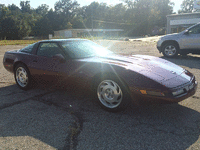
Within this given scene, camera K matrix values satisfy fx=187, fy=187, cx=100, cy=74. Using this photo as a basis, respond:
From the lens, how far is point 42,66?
4.01 metres

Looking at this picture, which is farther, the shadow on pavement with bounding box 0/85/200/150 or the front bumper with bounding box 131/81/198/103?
the front bumper with bounding box 131/81/198/103

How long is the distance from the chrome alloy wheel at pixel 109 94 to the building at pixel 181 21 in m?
34.8

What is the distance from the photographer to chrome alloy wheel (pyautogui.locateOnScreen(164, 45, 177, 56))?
29.5 feet

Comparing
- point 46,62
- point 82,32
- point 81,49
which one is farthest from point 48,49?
point 82,32

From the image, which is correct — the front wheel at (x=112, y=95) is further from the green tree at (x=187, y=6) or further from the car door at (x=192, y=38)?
the green tree at (x=187, y=6)

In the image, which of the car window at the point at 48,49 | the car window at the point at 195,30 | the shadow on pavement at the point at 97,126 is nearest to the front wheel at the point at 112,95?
the shadow on pavement at the point at 97,126

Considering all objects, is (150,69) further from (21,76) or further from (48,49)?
(21,76)

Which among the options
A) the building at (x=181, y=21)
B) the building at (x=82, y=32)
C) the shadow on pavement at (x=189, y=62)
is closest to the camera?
the shadow on pavement at (x=189, y=62)

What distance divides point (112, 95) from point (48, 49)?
6.79 ft

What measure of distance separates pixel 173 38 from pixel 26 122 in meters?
7.87

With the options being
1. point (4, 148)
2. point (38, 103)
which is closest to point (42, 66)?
point (38, 103)

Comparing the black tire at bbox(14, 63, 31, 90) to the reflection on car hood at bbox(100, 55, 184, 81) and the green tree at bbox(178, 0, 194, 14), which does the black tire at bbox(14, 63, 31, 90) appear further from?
Answer: the green tree at bbox(178, 0, 194, 14)

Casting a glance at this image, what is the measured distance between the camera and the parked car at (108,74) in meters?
2.72

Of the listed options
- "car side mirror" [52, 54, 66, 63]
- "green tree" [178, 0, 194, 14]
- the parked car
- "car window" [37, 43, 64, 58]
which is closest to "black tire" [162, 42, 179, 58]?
the parked car
